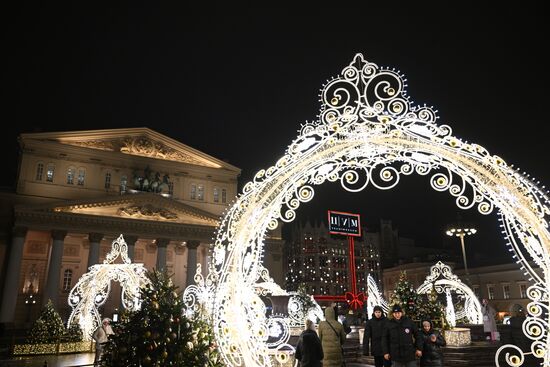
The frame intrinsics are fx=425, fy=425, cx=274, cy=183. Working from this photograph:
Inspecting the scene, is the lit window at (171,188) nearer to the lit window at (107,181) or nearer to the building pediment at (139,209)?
the building pediment at (139,209)

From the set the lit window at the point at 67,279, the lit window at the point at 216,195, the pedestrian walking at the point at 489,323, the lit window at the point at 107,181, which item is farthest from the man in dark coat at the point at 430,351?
the lit window at the point at 216,195

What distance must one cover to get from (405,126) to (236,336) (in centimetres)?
519

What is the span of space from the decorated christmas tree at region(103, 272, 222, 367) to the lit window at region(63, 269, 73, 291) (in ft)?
119

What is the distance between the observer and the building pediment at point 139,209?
3641 centimetres

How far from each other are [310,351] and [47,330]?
19.5m

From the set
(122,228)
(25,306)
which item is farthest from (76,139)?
(25,306)

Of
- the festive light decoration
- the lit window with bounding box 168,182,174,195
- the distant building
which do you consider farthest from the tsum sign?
the distant building

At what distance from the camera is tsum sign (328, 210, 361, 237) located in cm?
3043

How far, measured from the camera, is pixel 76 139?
41.9m

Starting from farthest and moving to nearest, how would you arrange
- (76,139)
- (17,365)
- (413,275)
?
(413,275)
(76,139)
(17,365)

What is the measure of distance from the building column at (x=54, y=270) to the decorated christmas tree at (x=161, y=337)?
2900cm

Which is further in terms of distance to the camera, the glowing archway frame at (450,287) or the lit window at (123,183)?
the lit window at (123,183)

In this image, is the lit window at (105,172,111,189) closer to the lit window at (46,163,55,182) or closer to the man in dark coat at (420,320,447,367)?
the lit window at (46,163,55,182)

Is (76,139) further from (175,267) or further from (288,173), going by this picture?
(288,173)
